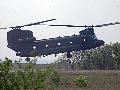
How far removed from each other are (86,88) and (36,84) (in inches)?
943

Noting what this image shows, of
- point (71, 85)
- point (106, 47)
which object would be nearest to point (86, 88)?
point (71, 85)

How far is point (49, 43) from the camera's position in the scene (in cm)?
6131

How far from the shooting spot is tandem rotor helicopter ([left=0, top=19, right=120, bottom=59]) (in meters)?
57.5

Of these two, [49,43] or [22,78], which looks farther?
[49,43]

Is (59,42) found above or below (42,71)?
above

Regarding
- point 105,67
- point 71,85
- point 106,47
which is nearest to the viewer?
point 71,85

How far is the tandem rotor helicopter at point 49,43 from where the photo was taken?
57.5 meters

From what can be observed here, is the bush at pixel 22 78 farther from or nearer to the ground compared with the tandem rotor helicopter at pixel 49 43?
nearer to the ground

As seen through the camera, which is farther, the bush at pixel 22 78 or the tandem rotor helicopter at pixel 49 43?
the tandem rotor helicopter at pixel 49 43

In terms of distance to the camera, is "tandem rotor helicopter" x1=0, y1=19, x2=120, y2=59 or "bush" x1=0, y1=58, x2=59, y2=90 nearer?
"bush" x1=0, y1=58, x2=59, y2=90

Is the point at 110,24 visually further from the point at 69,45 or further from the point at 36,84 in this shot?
the point at 36,84

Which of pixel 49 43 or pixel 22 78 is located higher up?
pixel 49 43

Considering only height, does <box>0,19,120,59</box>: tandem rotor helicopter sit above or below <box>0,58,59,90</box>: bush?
above

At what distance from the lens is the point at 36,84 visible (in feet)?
38.9
